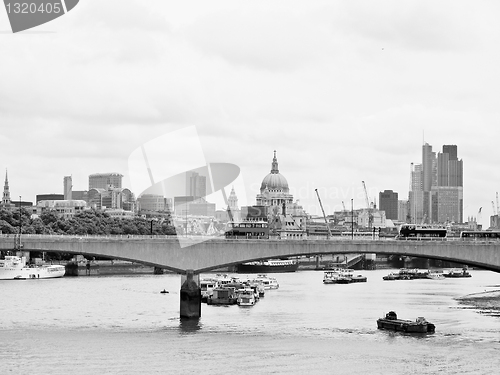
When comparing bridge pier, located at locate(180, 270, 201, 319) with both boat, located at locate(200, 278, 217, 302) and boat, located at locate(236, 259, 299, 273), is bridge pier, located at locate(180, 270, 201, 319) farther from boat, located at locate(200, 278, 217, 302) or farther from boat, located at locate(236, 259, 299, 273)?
boat, located at locate(236, 259, 299, 273)

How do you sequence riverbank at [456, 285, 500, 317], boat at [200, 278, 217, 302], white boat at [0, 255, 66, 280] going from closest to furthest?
→ riverbank at [456, 285, 500, 317], boat at [200, 278, 217, 302], white boat at [0, 255, 66, 280]

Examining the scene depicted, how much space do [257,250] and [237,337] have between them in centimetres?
1325

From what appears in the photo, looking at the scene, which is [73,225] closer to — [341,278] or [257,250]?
[341,278]

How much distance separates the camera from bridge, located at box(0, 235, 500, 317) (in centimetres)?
7681

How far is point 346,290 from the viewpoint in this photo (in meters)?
118

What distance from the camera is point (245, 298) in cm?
9306

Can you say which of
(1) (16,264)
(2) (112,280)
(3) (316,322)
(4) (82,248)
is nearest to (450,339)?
(3) (316,322)

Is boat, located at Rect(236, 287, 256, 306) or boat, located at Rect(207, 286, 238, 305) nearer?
boat, located at Rect(236, 287, 256, 306)

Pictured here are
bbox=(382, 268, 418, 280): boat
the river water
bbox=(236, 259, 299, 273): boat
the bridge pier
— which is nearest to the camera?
the river water

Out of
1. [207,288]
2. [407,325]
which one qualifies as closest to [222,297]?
[207,288]

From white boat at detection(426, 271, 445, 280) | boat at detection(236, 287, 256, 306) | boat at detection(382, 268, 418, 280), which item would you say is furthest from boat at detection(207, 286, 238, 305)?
A: white boat at detection(426, 271, 445, 280)

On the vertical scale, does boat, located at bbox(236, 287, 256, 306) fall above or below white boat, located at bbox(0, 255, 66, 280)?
below

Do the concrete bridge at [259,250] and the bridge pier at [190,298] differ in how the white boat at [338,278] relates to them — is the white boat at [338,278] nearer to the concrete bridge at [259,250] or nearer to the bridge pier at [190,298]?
the concrete bridge at [259,250]

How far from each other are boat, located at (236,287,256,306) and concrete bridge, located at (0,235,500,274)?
1523 cm
